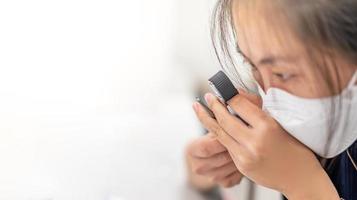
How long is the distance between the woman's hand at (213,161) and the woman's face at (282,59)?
21 centimetres

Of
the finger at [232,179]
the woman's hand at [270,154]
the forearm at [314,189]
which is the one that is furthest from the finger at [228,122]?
the finger at [232,179]

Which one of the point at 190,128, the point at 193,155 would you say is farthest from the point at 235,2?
the point at 190,128

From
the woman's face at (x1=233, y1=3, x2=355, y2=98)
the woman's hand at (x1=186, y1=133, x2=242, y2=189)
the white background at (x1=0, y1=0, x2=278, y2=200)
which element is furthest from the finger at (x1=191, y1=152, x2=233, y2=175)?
the woman's face at (x1=233, y1=3, x2=355, y2=98)

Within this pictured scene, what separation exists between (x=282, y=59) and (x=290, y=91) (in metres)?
0.05

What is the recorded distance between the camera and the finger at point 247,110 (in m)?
0.58

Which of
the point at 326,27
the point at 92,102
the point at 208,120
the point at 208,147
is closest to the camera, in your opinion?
the point at 326,27

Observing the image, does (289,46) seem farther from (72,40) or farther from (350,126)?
(72,40)

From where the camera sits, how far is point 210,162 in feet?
2.56

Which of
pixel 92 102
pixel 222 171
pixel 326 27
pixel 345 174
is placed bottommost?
pixel 345 174

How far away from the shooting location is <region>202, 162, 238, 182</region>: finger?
0.78m

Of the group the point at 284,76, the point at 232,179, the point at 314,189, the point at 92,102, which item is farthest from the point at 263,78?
the point at 92,102

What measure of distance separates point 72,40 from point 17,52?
164 mm

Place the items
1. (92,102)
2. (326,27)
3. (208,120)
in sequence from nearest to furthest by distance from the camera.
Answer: (326,27)
(208,120)
(92,102)

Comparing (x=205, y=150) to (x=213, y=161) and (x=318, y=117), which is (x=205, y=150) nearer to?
(x=213, y=161)
